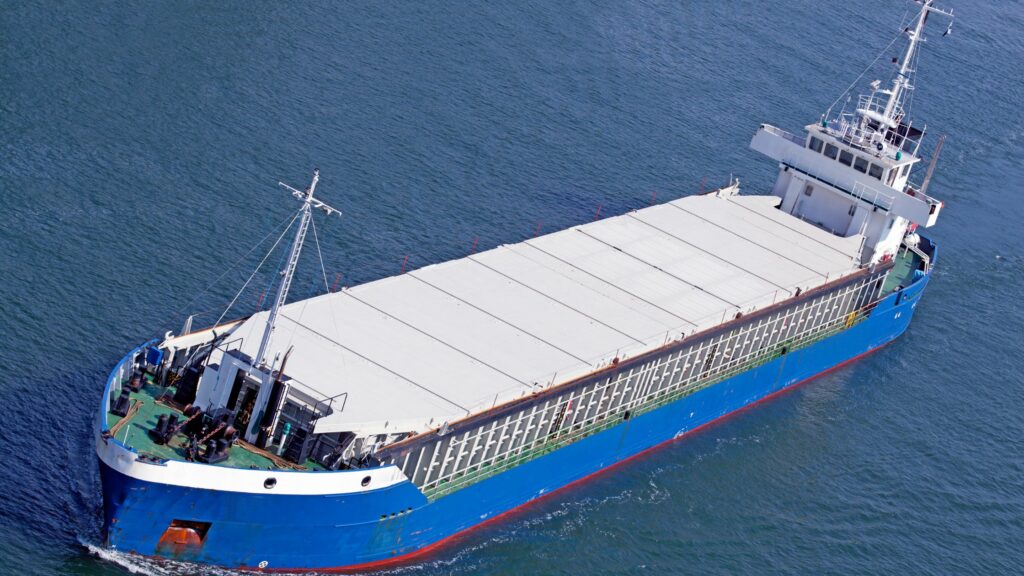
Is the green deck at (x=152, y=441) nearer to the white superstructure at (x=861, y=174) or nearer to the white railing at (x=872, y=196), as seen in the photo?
the white superstructure at (x=861, y=174)

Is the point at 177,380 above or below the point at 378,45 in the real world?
below

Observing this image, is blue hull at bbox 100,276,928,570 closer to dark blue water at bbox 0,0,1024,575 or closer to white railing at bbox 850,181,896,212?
dark blue water at bbox 0,0,1024,575

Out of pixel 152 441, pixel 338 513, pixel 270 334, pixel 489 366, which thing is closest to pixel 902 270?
pixel 489 366

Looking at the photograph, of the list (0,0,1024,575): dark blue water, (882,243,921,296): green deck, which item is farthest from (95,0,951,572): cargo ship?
(0,0,1024,575): dark blue water

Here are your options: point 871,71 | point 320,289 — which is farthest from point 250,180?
point 871,71

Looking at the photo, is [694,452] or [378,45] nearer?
[694,452]

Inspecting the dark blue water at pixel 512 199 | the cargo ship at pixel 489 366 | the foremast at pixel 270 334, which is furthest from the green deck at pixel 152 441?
the dark blue water at pixel 512 199

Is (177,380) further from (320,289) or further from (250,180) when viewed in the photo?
(250,180)
